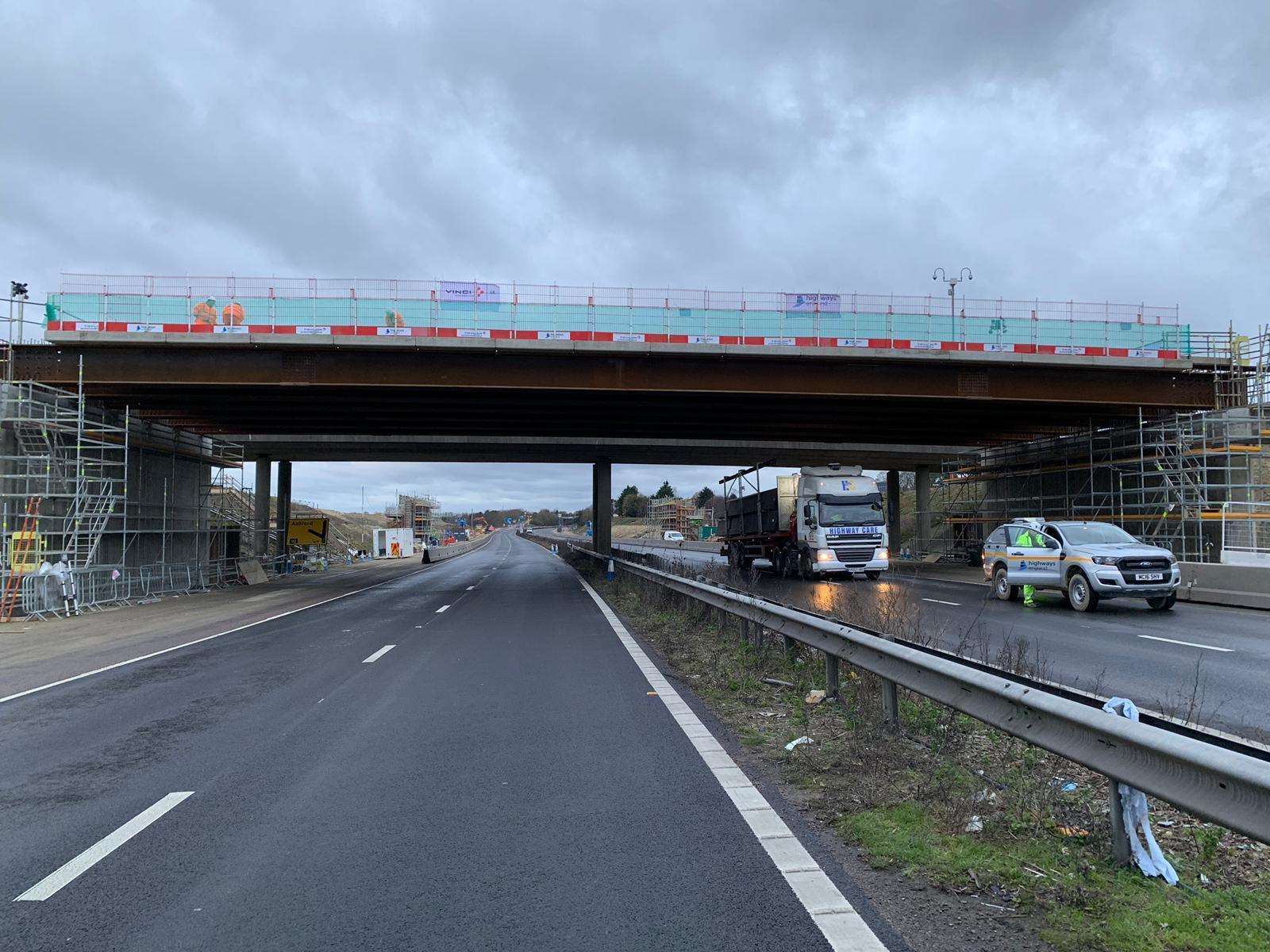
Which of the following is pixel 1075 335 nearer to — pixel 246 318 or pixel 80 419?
pixel 246 318

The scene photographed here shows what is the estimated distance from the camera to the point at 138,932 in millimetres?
3904

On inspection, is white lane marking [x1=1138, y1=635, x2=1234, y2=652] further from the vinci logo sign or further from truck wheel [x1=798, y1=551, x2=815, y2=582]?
the vinci logo sign

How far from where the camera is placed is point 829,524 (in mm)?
27391

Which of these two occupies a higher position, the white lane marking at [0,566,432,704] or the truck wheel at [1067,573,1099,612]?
the truck wheel at [1067,573,1099,612]

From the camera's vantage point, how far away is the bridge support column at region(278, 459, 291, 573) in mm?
50781

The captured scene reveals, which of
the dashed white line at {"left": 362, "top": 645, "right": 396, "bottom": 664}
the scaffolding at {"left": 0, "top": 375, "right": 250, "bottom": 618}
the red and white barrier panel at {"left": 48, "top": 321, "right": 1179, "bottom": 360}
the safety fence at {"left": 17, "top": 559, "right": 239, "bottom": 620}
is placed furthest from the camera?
the red and white barrier panel at {"left": 48, "top": 321, "right": 1179, "bottom": 360}

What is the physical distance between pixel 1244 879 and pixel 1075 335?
987 inches

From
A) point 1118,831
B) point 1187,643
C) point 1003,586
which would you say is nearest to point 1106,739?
point 1118,831

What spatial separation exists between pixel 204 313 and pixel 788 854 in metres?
24.3

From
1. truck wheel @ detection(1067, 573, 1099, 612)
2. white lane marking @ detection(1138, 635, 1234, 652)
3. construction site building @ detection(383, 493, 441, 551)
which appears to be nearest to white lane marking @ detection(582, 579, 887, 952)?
white lane marking @ detection(1138, 635, 1234, 652)

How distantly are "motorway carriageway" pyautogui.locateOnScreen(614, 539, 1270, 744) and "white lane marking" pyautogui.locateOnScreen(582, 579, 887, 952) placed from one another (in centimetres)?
306

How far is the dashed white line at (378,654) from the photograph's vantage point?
1238 cm

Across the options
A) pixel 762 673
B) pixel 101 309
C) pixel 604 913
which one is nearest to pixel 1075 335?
pixel 762 673

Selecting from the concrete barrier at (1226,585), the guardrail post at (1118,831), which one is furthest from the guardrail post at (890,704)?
the concrete barrier at (1226,585)
